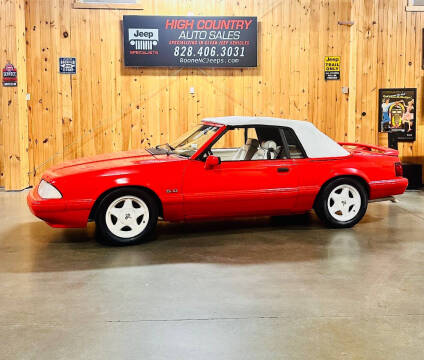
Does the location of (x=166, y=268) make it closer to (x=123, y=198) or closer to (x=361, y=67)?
(x=123, y=198)

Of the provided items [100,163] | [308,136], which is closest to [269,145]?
[308,136]

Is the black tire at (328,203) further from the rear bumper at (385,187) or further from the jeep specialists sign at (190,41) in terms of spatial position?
the jeep specialists sign at (190,41)

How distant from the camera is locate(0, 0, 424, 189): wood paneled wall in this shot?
983 centimetres

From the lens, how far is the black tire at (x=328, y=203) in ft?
21.9

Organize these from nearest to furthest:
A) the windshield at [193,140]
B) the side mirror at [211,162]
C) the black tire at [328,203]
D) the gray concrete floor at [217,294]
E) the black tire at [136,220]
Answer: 1. the gray concrete floor at [217,294]
2. the black tire at [136,220]
3. the side mirror at [211,162]
4. the windshield at [193,140]
5. the black tire at [328,203]

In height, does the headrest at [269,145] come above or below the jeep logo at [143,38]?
below

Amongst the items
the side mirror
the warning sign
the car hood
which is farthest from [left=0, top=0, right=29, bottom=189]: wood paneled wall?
the warning sign

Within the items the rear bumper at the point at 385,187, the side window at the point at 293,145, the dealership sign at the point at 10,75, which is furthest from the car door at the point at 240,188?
the dealership sign at the point at 10,75

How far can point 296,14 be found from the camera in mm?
10133

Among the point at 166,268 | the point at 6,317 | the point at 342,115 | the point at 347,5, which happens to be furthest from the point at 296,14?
the point at 6,317

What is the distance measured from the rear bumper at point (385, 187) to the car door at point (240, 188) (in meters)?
1.08

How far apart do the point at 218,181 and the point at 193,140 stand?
74 cm

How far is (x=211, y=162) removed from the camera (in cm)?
611

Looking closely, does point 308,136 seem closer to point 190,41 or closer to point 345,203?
point 345,203
